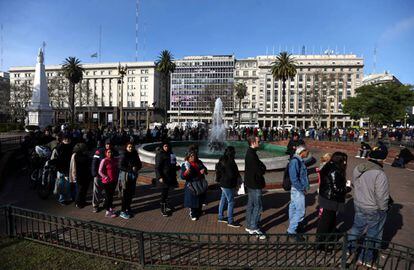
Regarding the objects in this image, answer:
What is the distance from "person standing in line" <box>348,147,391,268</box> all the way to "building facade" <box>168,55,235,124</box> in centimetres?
10008

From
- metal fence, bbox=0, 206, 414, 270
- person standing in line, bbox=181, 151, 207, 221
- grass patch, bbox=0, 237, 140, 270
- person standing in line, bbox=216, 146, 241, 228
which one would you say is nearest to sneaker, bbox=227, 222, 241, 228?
person standing in line, bbox=216, 146, 241, 228

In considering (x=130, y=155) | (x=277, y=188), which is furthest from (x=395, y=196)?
(x=130, y=155)

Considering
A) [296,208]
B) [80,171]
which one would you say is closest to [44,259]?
[80,171]

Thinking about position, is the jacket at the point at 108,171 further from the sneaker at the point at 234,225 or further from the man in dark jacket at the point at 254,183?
the man in dark jacket at the point at 254,183

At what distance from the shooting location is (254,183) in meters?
5.45

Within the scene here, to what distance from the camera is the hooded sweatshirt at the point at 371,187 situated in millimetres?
4289

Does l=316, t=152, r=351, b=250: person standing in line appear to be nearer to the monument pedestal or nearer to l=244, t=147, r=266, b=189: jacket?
l=244, t=147, r=266, b=189: jacket

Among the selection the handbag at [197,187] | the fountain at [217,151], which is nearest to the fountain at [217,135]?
the fountain at [217,151]

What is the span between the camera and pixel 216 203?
803 cm

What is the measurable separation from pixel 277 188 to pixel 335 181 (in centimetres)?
508

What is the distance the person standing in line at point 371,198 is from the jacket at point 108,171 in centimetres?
528

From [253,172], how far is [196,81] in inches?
4298

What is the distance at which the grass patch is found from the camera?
4.30m

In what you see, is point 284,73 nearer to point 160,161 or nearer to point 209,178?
point 209,178
